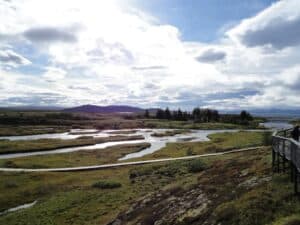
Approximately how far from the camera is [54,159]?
7638 cm

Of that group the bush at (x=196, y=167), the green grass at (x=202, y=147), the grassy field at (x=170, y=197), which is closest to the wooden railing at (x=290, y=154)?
the grassy field at (x=170, y=197)

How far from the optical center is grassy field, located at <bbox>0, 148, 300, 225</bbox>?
48.8 feet

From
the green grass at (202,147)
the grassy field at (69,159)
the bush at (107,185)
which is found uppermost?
the green grass at (202,147)

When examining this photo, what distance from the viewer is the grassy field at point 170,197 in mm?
14881

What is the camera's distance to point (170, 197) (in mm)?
23141

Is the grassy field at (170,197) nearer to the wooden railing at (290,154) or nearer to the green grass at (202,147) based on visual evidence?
the wooden railing at (290,154)

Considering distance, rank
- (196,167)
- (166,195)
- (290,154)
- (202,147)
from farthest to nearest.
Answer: (202,147)
(196,167)
(166,195)
(290,154)

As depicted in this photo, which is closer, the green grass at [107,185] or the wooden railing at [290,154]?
the wooden railing at [290,154]

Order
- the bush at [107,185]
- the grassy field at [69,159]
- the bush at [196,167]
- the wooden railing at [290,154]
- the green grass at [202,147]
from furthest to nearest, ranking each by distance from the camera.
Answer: the green grass at [202,147] → the grassy field at [69,159] → the bush at [196,167] → the bush at [107,185] → the wooden railing at [290,154]

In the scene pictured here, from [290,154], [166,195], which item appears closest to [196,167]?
[166,195]

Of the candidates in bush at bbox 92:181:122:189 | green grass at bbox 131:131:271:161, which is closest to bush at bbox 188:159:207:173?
bush at bbox 92:181:122:189

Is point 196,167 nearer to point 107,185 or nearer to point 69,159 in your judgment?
point 107,185

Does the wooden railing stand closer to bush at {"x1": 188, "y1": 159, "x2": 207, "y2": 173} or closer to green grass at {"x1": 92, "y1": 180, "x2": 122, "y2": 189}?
bush at {"x1": 188, "y1": 159, "x2": 207, "y2": 173}

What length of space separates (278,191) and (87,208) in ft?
79.1
